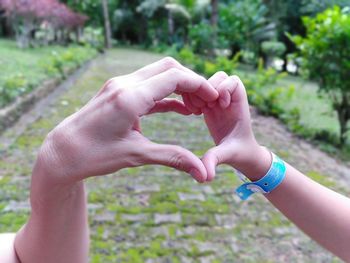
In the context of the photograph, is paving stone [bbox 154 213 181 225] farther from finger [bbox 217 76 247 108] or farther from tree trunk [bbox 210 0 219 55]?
tree trunk [bbox 210 0 219 55]

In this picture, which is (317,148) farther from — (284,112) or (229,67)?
(229,67)

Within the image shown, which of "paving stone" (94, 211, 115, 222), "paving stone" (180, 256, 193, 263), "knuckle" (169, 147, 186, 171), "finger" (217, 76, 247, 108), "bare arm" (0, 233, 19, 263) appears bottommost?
"paving stone" (180, 256, 193, 263)

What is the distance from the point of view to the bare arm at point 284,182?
1.01 metres

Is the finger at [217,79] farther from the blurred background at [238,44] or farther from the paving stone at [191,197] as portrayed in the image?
the blurred background at [238,44]

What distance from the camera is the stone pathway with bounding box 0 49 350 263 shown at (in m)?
2.44

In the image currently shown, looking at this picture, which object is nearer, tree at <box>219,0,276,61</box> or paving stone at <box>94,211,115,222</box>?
paving stone at <box>94,211,115,222</box>

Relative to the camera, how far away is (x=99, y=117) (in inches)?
29.2

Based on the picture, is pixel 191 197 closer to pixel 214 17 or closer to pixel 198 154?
pixel 198 154

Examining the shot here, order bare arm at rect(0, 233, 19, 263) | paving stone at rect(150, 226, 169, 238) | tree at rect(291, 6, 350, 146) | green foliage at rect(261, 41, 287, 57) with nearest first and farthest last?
bare arm at rect(0, 233, 19, 263)
paving stone at rect(150, 226, 169, 238)
tree at rect(291, 6, 350, 146)
green foliage at rect(261, 41, 287, 57)

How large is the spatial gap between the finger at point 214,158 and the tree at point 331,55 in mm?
4097

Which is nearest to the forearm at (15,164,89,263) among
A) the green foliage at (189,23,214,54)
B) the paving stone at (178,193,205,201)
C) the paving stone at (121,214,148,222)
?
the paving stone at (121,214,148,222)

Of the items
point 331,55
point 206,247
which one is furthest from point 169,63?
point 331,55

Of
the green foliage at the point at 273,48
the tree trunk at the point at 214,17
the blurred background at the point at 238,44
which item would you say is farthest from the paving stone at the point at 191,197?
the green foliage at the point at 273,48

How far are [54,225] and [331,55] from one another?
455 cm
